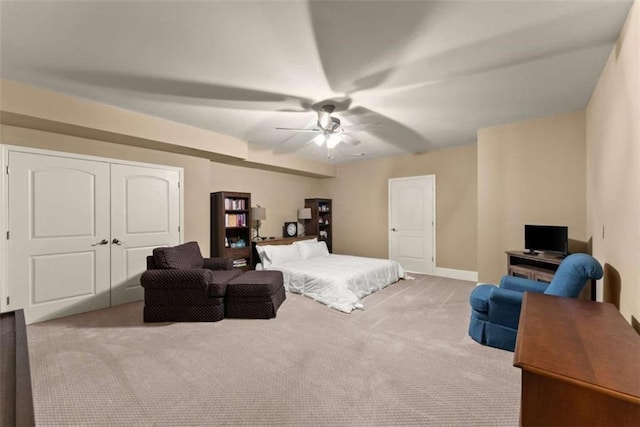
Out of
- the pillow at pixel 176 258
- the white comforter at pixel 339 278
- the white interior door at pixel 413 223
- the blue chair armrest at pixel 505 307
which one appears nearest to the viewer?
the blue chair armrest at pixel 505 307

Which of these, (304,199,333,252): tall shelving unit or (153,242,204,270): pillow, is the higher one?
(304,199,333,252): tall shelving unit

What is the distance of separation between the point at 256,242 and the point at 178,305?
7.46 feet

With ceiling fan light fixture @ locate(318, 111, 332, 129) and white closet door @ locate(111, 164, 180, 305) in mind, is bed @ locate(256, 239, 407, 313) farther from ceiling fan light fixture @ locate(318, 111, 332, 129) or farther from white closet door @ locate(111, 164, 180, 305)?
ceiling fan light fixture @ locate(318, 111, 332, 129)

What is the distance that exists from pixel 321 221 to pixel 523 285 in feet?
15.8

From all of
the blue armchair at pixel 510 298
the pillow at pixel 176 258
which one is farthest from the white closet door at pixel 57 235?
the blue armchair at pixel 510 298

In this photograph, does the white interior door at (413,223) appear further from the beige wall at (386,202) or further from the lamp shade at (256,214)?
the lamp shade at (256,214)

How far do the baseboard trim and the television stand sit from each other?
1.54 meters

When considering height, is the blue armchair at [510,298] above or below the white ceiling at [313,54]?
below

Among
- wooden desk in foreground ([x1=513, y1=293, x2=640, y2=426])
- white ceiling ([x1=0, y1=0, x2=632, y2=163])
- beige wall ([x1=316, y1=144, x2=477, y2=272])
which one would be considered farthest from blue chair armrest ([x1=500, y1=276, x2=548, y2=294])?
beige wall ([x1=316, y1=144, x2=477, y2=272])

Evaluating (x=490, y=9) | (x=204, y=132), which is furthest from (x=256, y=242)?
(x=490, y=9)

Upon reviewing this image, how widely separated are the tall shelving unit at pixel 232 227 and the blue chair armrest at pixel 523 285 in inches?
156

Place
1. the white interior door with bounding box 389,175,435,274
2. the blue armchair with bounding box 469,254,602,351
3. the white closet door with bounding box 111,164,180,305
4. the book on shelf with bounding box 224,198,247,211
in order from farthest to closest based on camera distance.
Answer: the white interior door with bounding box 389,175,435,274 < the book on shelf with bounding box 224,198,247,211 < the white closet door with bounding box 111,164,180,305 < the blue armchair with bounding box 469,254,602,351

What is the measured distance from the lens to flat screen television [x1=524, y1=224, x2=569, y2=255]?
334cm

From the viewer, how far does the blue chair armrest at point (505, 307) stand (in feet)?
8.06
